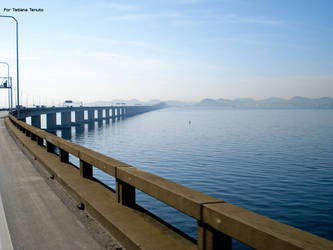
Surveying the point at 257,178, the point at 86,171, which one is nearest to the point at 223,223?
the point at 86,171

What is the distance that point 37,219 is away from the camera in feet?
20.9

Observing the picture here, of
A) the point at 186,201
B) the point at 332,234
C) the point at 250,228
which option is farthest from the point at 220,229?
the point at 332,234

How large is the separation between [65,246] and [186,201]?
7.04 ft

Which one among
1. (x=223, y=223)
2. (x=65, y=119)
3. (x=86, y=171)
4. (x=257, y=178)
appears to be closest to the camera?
(x=223, y=223)

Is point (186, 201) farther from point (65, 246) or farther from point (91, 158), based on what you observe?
point (91, 158)

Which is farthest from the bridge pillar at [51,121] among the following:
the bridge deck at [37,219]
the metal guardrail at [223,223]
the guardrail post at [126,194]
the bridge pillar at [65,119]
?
the metal guardrail at [223,223]

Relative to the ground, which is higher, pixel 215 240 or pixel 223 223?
pixel 223 223

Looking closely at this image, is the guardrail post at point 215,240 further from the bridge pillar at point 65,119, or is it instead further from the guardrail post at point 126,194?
the bridge pillar at point 65,119

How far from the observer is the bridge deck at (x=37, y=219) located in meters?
5.16

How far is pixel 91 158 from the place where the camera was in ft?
24.9

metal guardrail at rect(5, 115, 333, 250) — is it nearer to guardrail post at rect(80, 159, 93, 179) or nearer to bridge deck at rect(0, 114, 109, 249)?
bridge deck at rect(0, 114, 109, 249)

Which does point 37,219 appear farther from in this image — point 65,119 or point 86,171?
point 65,119

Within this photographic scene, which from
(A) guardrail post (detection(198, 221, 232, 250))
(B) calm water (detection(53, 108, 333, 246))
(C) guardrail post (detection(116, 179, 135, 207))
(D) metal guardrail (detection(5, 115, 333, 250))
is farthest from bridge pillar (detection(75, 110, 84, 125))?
(A) guardrail post (detection(198, 221, 232, 250))

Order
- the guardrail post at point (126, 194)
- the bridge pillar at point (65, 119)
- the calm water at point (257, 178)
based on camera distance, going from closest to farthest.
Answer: the guardrail post at point (126, 194) < the calm water at point (257, 178) < the bridge pillar at point (65, 119)
